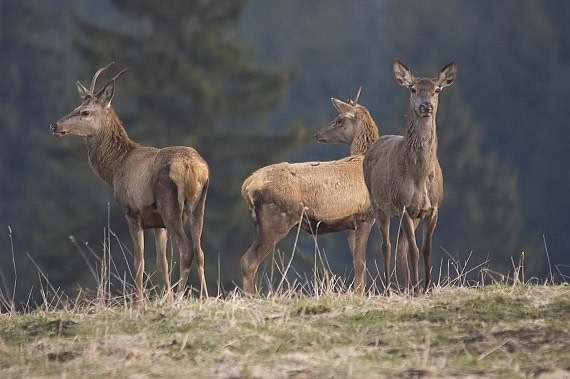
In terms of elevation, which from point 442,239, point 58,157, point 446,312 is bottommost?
point 442,239

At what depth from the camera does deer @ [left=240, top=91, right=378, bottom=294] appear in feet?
48.3

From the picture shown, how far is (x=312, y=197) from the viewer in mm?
14805

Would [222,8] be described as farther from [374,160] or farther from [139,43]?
[374,160]

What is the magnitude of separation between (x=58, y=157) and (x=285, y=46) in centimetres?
→ 3362

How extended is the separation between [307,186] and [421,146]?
262 cm

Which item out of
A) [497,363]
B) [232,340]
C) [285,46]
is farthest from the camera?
[285,46]

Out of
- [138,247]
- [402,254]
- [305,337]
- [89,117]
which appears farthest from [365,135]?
[305,337]

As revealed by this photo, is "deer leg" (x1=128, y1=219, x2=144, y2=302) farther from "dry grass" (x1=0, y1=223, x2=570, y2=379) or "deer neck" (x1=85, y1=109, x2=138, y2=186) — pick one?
"dry grass" (x1=0, y1=223, x2=570, y2=379)

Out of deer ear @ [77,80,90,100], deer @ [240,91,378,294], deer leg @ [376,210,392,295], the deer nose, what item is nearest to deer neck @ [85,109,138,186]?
deer ear @ [77,80,90,100]

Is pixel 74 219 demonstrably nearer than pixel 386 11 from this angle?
Yes

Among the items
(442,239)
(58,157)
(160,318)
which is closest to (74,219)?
(58,157)

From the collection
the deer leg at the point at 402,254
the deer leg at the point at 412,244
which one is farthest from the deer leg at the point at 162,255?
the deer leg at the point at 412,244

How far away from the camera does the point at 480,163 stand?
5262 centimetres

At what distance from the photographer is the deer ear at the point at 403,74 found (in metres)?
13.0
